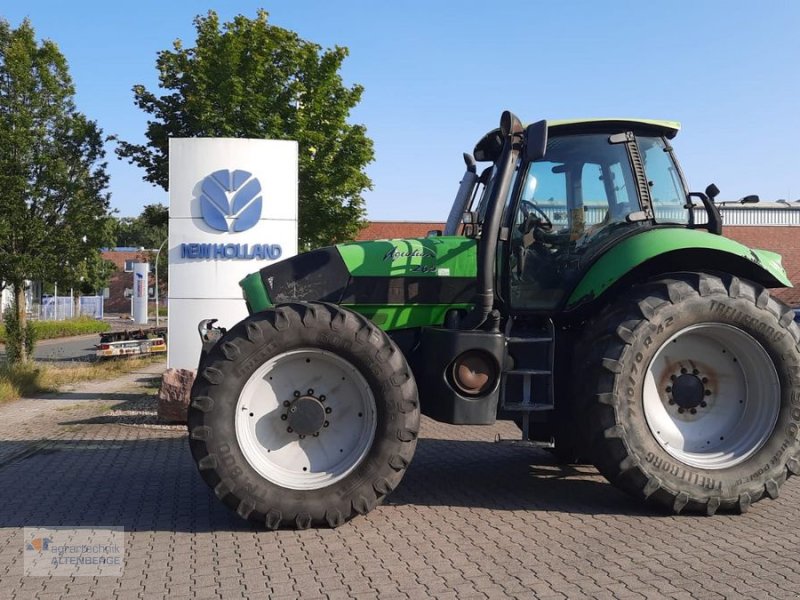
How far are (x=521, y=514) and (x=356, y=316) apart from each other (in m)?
1.92

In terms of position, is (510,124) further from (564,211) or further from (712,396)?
(712,396)

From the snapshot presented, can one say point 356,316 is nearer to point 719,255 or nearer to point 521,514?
point 521,514

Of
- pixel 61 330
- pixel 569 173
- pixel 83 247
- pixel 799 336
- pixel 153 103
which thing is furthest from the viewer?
pixel 61 330

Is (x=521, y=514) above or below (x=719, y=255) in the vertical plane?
below

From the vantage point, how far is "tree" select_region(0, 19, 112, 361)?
52.5 ft

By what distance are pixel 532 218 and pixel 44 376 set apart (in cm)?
1258

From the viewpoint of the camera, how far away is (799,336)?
5.53m

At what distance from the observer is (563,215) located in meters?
6.02

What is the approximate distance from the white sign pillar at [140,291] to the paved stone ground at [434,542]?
133ft

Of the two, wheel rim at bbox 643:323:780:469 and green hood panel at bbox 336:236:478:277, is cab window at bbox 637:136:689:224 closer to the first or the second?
wheel rim at bbox 643:323:780:469

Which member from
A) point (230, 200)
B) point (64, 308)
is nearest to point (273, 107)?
point (230, 200)

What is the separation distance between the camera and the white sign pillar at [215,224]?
1147cm

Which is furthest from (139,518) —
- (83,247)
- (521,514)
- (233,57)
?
(233,57)

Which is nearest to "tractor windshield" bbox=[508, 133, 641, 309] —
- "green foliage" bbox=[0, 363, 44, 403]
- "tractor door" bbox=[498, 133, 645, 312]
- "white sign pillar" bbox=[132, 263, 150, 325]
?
"tractor door" bbox=[498, 133, 645, 312]
